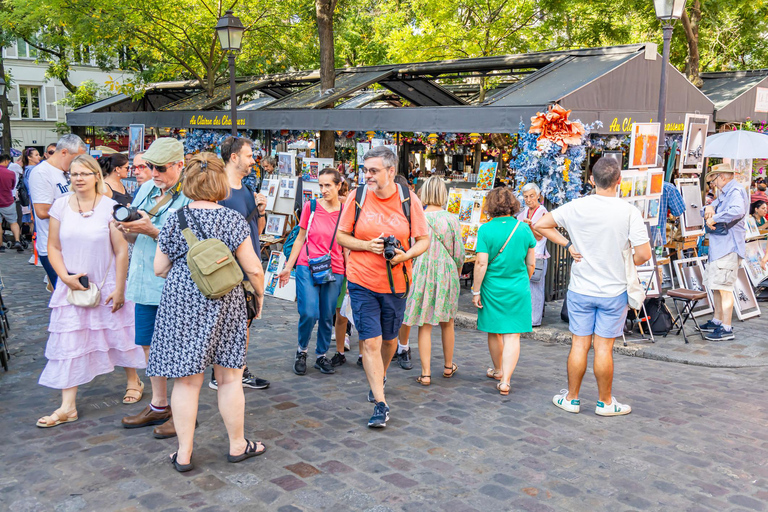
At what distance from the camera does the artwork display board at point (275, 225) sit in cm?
1145

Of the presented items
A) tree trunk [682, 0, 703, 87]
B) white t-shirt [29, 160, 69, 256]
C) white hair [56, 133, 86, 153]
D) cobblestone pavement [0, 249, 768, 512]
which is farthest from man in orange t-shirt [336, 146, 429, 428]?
tree trunk [682, 0, 703, 87]

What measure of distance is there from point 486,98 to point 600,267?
24.0 ft

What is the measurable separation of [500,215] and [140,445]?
320 centimetres

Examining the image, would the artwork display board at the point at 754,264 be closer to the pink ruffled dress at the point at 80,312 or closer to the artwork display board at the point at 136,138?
the pink ruffled dress at the point at 80,312

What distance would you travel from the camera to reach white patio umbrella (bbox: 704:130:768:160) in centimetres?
993

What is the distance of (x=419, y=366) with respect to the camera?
21.4ft

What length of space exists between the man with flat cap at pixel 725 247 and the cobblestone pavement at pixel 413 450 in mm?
1591

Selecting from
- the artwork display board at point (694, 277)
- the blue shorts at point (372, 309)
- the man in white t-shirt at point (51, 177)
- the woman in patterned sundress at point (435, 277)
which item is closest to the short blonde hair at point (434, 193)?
the woman in patterned sundress at point (435, 277)

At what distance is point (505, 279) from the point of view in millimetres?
5727

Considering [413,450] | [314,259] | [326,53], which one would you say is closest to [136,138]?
[326,53]

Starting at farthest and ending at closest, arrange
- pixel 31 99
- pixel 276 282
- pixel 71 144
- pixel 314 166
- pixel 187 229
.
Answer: pixel 31 99 < pixel 314 166 < pixel 276 282 < pixel 71 144 < pixel 187 229

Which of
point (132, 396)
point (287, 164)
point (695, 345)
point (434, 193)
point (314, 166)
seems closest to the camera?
point (132, 396)

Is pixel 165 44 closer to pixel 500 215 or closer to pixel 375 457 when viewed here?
pixel 500 215

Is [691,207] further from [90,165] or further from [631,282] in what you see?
[90,165]
